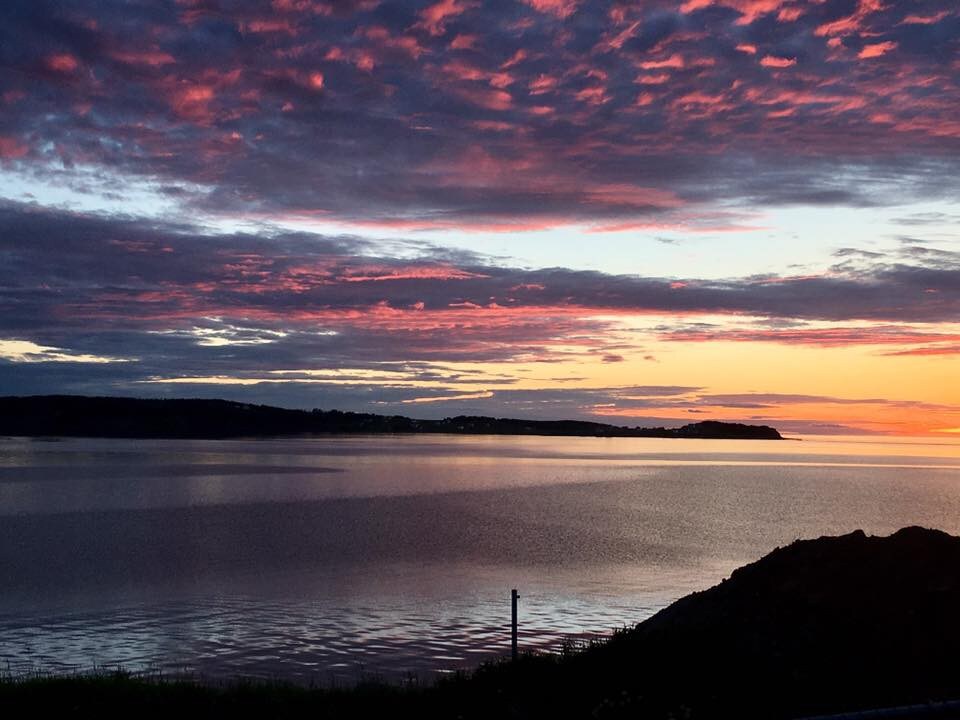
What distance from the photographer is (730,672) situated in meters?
19.2

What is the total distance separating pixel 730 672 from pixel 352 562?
88.7 ft

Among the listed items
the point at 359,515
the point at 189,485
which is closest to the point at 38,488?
the point at 189,485

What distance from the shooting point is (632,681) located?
717 inches

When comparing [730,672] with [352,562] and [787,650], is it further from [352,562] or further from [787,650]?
[352,562]

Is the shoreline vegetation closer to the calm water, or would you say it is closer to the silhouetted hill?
the silhouetted hill

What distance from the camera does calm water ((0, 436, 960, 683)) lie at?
1012 inches

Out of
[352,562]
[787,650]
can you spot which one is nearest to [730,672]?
[787,650]

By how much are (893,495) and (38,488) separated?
288ft

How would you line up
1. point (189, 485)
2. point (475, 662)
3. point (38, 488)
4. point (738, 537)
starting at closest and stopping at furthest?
1. point (475, 662)
2. point (738, 537)
3. point (38, 488)
4. point (189, 485)

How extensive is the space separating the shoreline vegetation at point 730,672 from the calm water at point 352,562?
4164 mm

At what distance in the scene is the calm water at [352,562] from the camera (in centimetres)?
2570

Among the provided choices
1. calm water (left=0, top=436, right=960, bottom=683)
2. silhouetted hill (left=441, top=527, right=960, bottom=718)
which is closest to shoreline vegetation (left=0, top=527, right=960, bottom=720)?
silhouetted hill (left=441, top=527, right=960, bottom=718)

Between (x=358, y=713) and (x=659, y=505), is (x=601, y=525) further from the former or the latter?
(x=358, y=713)

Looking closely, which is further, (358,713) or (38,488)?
(38,488)
